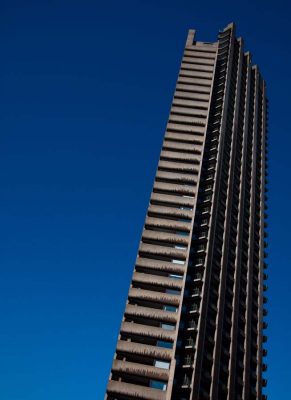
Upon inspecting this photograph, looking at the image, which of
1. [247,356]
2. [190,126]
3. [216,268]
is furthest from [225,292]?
[190,126]

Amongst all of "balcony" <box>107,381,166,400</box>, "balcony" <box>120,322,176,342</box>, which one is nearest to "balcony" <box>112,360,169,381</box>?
"balcony" <box>107,381,166,400</box>

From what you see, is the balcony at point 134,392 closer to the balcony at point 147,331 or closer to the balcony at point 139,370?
the balcony at point 139,370

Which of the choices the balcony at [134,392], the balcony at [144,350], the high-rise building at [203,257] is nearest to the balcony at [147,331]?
the high-rise building at [203,257]

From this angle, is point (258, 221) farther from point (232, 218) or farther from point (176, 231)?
point (176, 231)

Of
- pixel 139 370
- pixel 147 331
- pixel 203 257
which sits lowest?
pixel 139 370

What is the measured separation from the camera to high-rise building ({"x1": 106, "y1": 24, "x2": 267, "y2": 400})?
51.4 metres

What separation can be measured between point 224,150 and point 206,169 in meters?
5.98

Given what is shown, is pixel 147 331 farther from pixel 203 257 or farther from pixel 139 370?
pixel 203 257

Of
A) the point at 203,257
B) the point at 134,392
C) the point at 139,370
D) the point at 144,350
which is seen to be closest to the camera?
the point at 134,392

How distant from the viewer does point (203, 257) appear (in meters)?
61.6

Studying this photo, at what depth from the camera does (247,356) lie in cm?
5878

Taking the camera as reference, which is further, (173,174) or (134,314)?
(173,174)

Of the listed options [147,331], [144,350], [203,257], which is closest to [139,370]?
[144,350]

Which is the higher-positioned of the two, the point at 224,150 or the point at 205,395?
the point at 224,150
